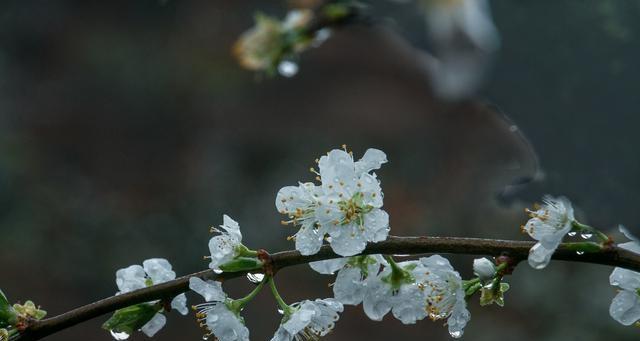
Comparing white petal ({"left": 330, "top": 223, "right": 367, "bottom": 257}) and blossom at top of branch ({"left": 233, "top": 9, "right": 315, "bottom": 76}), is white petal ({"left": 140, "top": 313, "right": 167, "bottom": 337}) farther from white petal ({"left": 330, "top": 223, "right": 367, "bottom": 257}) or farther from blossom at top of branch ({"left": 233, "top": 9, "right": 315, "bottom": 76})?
blossom at top of branch ({"left": 233, "top": 9, "right": 315, "bottom": 76})

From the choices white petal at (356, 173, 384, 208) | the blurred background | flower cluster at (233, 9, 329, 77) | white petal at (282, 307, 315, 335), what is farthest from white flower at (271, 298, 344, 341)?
the blurred background

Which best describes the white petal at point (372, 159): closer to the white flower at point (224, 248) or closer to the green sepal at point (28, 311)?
the white flower at point (224, 248)

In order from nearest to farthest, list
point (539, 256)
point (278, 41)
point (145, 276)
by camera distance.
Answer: point (539, 256)
point (145, 276)
point (278, 41)

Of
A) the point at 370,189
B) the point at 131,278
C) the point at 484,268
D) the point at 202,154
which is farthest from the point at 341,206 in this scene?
the point at 202,154

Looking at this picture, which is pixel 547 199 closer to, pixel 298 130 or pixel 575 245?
pixel 575 245

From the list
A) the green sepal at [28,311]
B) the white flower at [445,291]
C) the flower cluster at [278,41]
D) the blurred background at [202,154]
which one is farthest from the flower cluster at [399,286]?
the blurred background at [202,154]

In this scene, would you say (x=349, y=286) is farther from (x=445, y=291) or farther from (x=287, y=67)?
(x=287, y=67)

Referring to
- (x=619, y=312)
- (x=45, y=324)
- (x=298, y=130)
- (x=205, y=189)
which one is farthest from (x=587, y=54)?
(x=298, y=130)
